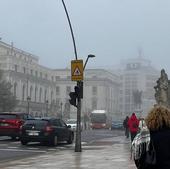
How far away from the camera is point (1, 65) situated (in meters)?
122

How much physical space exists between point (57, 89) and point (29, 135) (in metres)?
140

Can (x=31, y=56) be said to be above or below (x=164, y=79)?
above

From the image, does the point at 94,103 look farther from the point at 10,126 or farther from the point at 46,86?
the point at 10,126

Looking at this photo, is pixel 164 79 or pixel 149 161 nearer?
pixel 149 161

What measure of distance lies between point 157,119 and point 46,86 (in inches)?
5613

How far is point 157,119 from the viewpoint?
18.1ft

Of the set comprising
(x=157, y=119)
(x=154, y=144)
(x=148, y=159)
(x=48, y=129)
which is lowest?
(x=148, y=159)

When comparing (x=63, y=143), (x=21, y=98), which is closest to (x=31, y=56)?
(x=21, y=98)

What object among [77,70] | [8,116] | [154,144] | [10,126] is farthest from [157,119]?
[8,116]

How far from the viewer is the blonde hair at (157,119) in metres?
5.47

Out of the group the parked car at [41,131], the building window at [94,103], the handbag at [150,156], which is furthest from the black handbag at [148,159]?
the building window at [94,103]

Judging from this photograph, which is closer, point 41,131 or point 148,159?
point 148,159

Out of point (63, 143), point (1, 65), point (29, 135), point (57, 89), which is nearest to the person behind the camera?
point (29, 135)

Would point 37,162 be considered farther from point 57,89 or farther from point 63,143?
point 57,89
